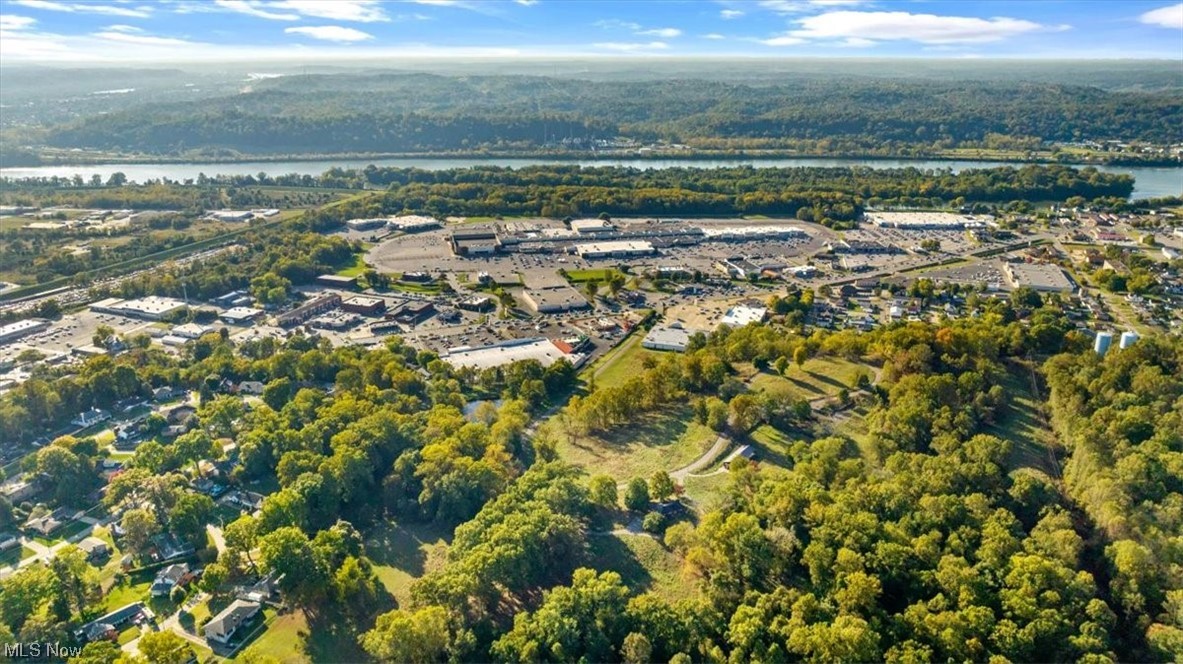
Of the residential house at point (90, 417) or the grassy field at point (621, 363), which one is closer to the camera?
the residential house at point (90, 417)

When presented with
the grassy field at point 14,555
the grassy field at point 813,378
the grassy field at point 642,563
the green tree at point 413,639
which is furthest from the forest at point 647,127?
the green tree at point 413,639

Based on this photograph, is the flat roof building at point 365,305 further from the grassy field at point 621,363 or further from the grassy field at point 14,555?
the grassy field at point 14,555

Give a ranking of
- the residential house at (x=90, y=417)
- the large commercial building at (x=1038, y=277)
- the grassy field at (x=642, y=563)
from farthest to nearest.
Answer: the large commercial building at (x=1038, y=277) < the residential house at (x=90, y=417) < the grassy field at (x=642, y=563)

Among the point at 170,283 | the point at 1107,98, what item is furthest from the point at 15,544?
the point at 1107,98

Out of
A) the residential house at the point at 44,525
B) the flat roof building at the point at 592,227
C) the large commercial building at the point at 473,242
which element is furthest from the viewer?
the flat roof building at the point at 592,227

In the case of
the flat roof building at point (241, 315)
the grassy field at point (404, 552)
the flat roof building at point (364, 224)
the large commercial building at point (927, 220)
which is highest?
the large commercial building at point (927, 220)

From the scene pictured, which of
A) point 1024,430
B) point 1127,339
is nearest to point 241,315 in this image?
point 1024,430

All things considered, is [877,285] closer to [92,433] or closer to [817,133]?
[92,433]

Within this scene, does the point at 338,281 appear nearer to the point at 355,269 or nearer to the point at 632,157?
the point at 355,269
